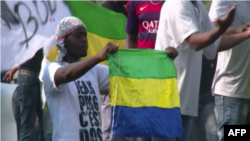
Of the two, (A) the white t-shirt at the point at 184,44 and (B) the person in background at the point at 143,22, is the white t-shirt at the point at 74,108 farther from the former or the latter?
(B) the person in background at the point at 143,22

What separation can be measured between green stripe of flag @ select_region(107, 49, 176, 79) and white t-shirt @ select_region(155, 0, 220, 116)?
5.1 inches

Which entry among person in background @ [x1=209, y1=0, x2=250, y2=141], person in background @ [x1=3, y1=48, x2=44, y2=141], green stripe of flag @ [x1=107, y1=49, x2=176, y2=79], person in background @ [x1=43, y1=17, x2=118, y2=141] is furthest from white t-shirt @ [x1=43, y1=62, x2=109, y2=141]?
person in background @ [x1=3, y1=48, x2=44, y2=141]

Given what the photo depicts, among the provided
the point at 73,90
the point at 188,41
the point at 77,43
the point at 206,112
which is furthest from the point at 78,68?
the point at 206,112

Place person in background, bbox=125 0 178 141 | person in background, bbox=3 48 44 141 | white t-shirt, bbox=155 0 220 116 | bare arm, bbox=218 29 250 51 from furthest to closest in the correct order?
person in background, bbox=3 48 44 141
person in background, bbox=125 0 178 141
bare arm, bbox=218 29 250 51
white t-shirt, bbox=155 0 220 116

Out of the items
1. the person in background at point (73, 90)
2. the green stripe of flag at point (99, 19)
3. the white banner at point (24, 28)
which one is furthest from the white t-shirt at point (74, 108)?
the green stripe of flag at point (99, 19)

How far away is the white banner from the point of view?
766cm

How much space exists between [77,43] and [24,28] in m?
2.17

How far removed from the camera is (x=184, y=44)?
19.1 ft

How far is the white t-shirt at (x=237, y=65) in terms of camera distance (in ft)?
21.1

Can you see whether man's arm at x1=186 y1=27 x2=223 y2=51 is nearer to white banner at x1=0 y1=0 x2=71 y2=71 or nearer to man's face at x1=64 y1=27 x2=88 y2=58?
man's face at x1=64 y1=27 x2=88 y2=58

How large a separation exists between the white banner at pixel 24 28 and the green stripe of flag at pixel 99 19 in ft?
1.10

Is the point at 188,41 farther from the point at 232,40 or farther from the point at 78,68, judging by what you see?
the point at 78,68

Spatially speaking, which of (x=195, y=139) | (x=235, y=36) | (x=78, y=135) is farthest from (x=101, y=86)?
(x=195, y=139)

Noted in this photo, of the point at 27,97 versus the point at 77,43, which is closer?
the point at 77,43
